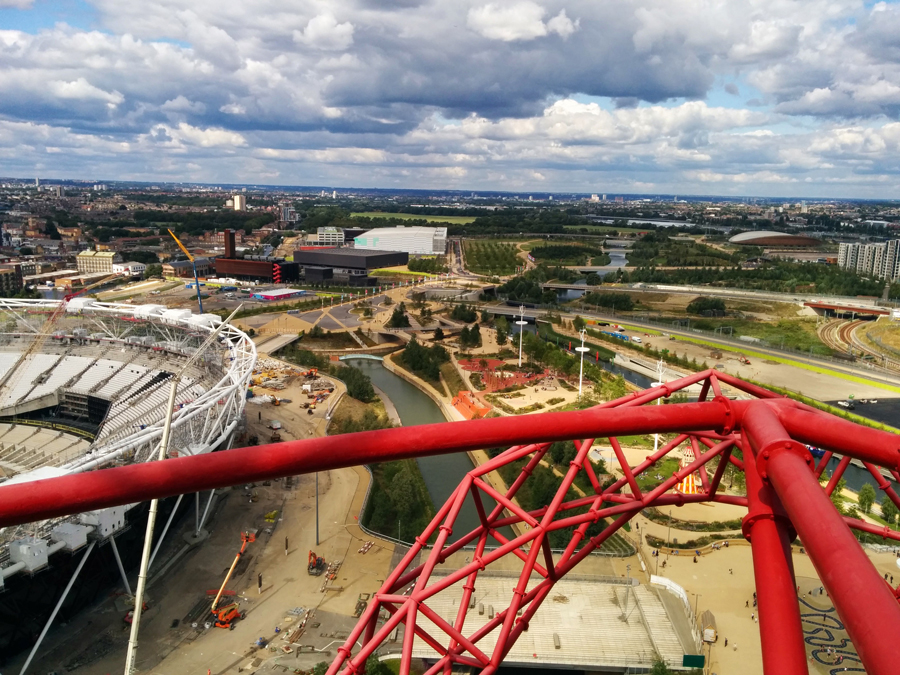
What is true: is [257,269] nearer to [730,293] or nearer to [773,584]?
[730,293]

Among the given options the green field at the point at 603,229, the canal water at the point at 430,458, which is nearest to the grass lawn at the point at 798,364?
the canal water at the point at 430,458

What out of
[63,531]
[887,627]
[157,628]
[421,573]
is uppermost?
→ [887,627]

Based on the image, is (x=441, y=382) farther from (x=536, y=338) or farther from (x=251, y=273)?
(x=251, y=273)

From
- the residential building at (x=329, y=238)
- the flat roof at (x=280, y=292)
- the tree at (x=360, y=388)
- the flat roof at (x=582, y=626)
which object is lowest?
the flat roof at (x=582, y=626)

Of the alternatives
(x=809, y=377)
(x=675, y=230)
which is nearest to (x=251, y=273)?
(x=809, y=377)

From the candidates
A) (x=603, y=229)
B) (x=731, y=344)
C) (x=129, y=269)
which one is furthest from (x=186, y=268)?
(x=603, y=229)

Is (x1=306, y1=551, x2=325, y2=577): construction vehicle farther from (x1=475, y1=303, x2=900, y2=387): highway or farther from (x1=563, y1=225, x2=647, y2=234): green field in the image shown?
(x1=563, y1=225, x2=647, y2=234): green field

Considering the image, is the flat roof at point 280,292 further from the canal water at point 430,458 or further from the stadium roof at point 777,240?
the stadium roof at point 777,240
